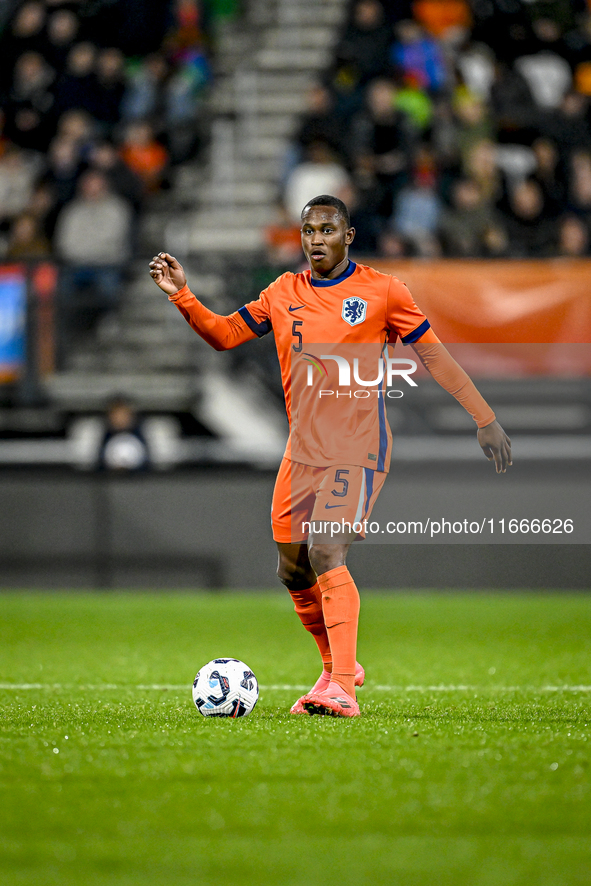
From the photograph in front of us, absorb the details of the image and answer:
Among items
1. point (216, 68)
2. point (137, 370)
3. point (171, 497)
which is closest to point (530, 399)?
point (171, 497)

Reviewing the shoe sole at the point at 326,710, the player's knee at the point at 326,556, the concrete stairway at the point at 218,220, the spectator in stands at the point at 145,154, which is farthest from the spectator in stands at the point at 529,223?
the shoe sole at the point at 326,710

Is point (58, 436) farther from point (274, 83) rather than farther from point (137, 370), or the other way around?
point (274, 83)

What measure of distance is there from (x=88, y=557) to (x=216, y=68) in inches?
270

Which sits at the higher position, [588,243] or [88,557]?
[588,243]

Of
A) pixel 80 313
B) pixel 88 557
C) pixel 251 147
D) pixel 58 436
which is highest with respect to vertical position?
pixel 251 147

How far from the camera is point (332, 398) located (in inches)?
202

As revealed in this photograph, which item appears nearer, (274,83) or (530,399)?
(530,399)

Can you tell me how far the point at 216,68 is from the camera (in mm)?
15016

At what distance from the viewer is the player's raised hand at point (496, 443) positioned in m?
5.13

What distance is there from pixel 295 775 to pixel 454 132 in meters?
9.69

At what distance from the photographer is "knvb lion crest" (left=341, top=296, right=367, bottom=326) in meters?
5.07

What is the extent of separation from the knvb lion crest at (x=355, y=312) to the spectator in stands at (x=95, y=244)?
7.22m

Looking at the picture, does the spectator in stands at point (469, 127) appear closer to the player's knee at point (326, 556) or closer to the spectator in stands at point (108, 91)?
the spectator in stands at point (108, 91)

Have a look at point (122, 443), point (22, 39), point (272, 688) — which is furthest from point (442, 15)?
point (272, 688)
